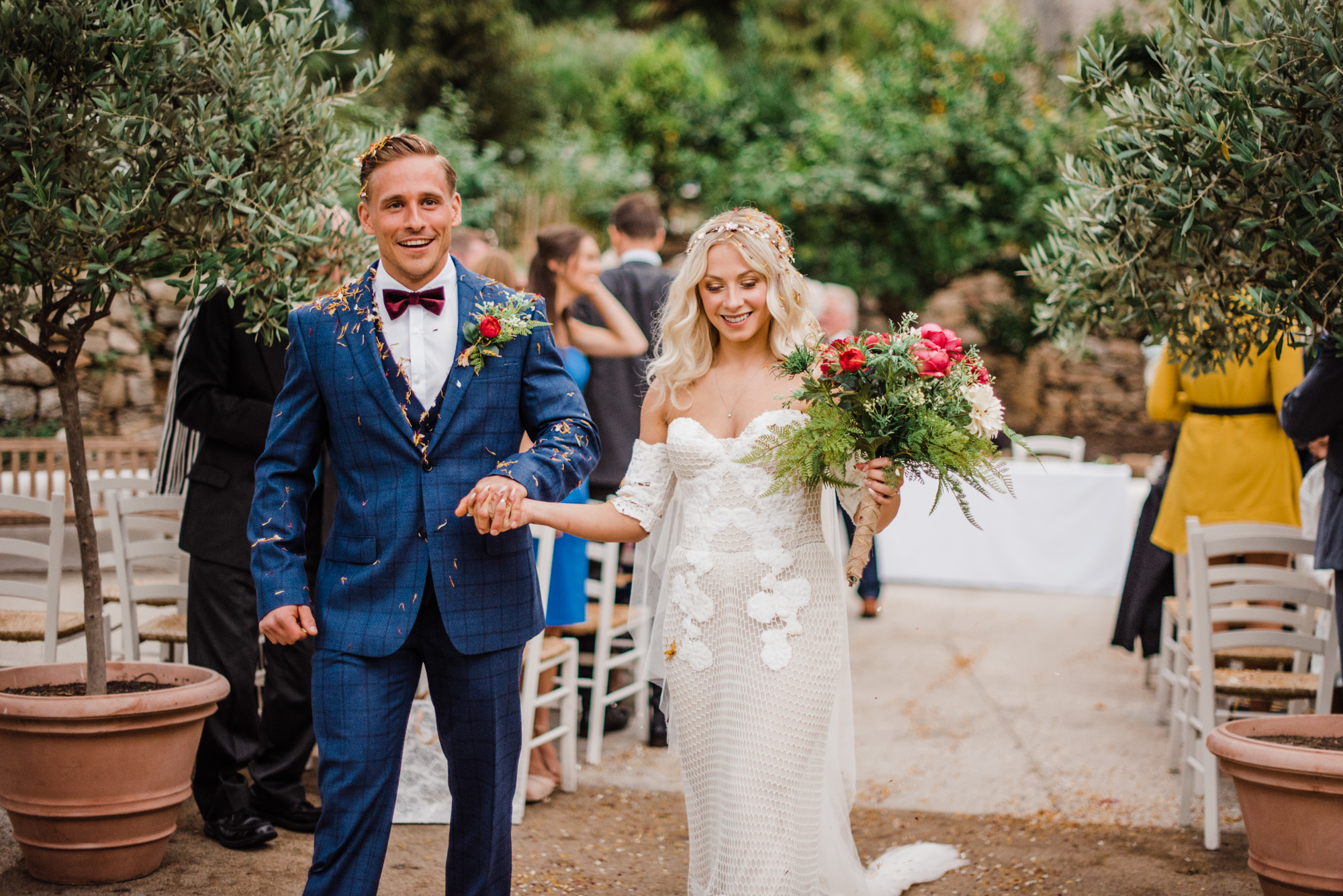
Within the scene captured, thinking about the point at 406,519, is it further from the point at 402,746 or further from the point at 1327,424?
the point at 1327,424

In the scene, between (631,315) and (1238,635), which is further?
(631,315)

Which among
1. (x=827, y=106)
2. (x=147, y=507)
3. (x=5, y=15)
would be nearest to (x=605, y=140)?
(x=827, y=106)

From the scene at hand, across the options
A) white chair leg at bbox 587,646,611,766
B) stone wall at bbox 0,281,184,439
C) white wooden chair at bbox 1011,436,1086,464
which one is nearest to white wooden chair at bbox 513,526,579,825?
white chair leg at bbox 587,646,611,766

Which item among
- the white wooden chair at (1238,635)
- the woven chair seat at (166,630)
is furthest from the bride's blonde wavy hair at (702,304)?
the woven chair seat at (166,630)

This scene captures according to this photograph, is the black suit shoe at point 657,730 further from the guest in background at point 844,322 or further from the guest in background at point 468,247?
the guest in background at point 844,322

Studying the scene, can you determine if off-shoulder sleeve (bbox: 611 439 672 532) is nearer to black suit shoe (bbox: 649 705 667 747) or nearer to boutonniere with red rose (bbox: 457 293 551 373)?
boutonniere with red rose (bbox: 457 293 551 373)

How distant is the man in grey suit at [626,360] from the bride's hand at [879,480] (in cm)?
302

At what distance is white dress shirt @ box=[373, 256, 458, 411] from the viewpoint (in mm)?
2889

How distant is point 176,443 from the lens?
468cm

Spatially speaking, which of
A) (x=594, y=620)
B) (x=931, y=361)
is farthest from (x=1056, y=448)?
(x=931, y=361)

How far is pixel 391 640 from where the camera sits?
2.77 metres

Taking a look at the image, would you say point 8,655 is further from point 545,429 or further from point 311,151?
point 545,429

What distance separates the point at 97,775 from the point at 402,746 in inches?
50.2

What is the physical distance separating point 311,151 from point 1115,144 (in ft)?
8.63
